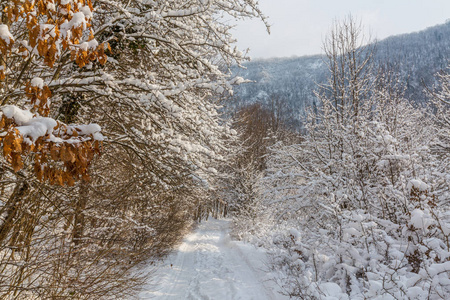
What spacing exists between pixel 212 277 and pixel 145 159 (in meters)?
5.14

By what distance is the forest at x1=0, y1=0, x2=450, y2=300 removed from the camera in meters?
2.22

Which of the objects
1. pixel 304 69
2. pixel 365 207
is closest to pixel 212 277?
pixel 365 207

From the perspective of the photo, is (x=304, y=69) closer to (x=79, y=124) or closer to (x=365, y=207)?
(x=365, y=207)

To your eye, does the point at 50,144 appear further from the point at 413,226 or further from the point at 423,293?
the point at 413,226

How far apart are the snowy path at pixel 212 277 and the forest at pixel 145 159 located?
2.77 ft

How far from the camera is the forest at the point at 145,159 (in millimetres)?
2223

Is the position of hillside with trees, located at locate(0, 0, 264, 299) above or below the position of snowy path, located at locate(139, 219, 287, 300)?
above

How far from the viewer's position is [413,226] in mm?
4254

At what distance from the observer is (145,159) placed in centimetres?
497

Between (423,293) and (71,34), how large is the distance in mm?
4707

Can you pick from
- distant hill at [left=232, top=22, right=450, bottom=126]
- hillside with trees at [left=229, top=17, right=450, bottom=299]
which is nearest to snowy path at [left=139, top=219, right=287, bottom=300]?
hillside with trees at [left=229, top=17, right=450, bottom=299]

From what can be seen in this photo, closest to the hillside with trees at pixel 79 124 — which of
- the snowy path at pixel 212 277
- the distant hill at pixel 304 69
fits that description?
the snowy path at pixel 212 277

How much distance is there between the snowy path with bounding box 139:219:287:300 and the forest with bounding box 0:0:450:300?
84 cm

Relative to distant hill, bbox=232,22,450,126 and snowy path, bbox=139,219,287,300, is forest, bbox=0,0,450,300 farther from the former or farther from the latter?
Result: distant hill, bbox=232,22,450,126
